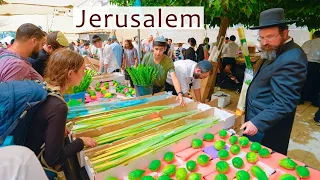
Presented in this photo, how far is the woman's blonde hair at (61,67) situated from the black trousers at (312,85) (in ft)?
20.7

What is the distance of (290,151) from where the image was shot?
10.9 ft

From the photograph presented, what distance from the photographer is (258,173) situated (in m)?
1.18

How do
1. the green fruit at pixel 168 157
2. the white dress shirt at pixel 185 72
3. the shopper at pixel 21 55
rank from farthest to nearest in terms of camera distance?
the white dress shirt at pixel 185 72 → the shopper at pixel 21 55 → the green fruit at pixel 168 157

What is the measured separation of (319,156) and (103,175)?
11.3ft

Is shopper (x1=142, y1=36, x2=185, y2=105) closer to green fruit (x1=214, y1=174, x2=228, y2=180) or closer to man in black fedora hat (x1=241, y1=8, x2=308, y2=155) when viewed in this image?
man in black fedora hat (x1=241, y1=8, x2=308, y2=155)

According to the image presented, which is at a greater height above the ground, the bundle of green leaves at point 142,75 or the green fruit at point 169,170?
the bundle of green leaves at point 142,75

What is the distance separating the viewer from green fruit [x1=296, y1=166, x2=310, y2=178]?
1190 millimetres

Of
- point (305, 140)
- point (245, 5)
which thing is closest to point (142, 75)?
point (245, 5)

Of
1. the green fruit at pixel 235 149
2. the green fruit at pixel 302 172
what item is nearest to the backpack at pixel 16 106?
the green fruit at pixel 235 149

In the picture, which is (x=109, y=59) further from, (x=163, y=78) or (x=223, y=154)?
(x=223, y=154)

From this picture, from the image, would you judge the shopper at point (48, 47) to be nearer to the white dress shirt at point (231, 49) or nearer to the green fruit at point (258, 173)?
the green fruit at point (258, 173)

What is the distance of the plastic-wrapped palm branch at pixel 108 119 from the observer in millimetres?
1642

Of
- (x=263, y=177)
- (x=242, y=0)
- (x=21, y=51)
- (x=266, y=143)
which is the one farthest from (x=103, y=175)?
(x=242, y=0)

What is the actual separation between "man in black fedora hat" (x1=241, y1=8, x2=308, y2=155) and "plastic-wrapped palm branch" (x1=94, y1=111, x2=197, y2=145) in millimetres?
623
